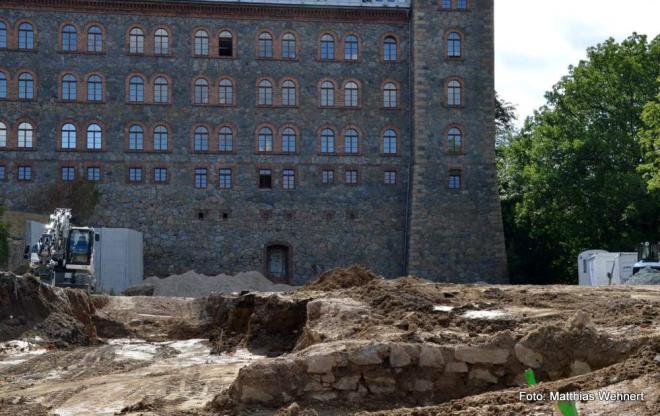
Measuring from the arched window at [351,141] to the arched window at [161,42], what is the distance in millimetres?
10550

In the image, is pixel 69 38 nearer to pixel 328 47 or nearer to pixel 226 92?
pixel 226 92

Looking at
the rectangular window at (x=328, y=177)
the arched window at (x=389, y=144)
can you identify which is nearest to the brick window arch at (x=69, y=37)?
the rectangular window at (x=328, y=177)

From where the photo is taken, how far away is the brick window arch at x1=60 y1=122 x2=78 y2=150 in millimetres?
47156

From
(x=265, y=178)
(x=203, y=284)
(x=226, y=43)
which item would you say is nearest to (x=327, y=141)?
(x=265, y=178)

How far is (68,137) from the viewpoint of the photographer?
47.2 m

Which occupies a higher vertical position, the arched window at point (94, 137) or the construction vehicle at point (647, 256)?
the arched window at point (94, 137)

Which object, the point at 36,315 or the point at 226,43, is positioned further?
the point at 226,43

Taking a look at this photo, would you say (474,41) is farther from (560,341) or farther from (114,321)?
(560,341)

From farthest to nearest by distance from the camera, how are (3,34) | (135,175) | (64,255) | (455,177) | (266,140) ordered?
(266,140) < (455,177) < (135,175) < (3,34) < (64,255)

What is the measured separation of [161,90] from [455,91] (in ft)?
51.3

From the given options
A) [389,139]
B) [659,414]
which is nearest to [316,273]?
[389,139]

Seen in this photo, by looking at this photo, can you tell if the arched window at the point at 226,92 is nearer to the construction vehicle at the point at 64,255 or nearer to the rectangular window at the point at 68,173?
the rectangular window at the point at 68,173

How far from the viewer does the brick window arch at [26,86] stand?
4706cm

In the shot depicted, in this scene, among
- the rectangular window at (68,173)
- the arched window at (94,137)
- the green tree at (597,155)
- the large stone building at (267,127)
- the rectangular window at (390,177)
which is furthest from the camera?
the rectangular window at (390,177)
